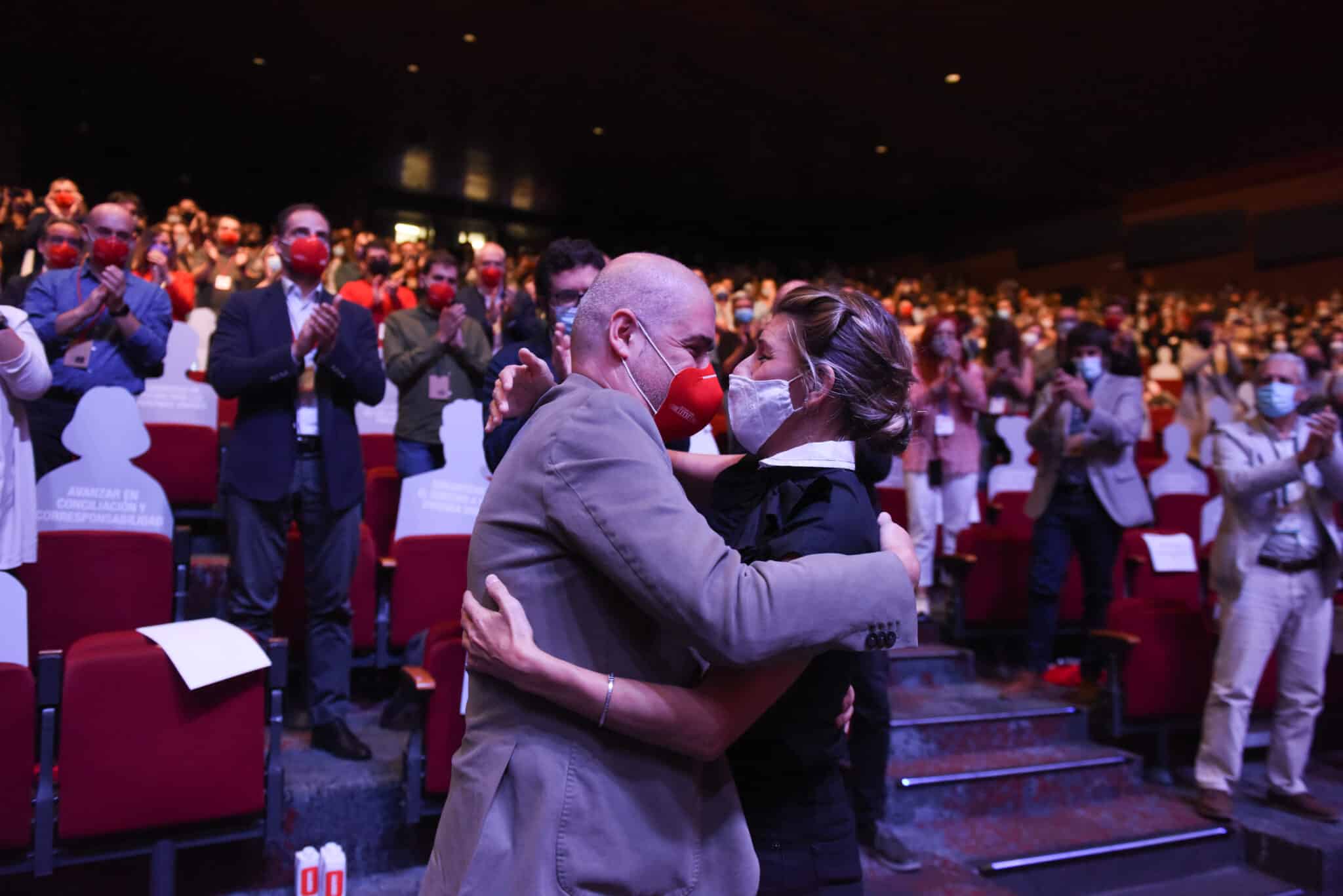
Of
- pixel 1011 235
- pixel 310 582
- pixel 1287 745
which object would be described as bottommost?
pixel 1287 745

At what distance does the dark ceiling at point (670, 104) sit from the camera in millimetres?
7582

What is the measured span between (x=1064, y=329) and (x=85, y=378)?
5612 millimetres

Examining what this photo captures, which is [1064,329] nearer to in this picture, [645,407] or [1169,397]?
[1169,397]

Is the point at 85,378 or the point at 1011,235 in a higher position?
the point at 1011,235

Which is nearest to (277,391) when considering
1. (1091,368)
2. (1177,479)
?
(1091,368)

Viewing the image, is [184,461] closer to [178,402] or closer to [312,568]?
[178,402]

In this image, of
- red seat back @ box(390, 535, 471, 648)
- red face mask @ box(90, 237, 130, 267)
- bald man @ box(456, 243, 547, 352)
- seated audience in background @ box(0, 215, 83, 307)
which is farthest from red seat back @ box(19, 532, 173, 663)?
bald man @ box(456, 243, 547, 352)

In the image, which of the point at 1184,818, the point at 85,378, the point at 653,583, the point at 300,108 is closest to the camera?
the point at 653,583

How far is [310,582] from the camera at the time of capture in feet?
8.66

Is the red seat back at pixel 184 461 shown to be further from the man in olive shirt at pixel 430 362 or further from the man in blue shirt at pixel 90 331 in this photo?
the man in olive shirt at pixel 430 362

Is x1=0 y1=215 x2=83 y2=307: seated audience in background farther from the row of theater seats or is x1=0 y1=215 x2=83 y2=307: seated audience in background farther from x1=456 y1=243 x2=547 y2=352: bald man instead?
the row of theater seats

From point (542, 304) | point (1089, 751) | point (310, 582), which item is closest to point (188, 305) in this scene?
point (310, 582)

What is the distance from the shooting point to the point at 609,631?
0.99 m

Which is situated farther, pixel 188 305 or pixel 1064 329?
pixel 1064 329
